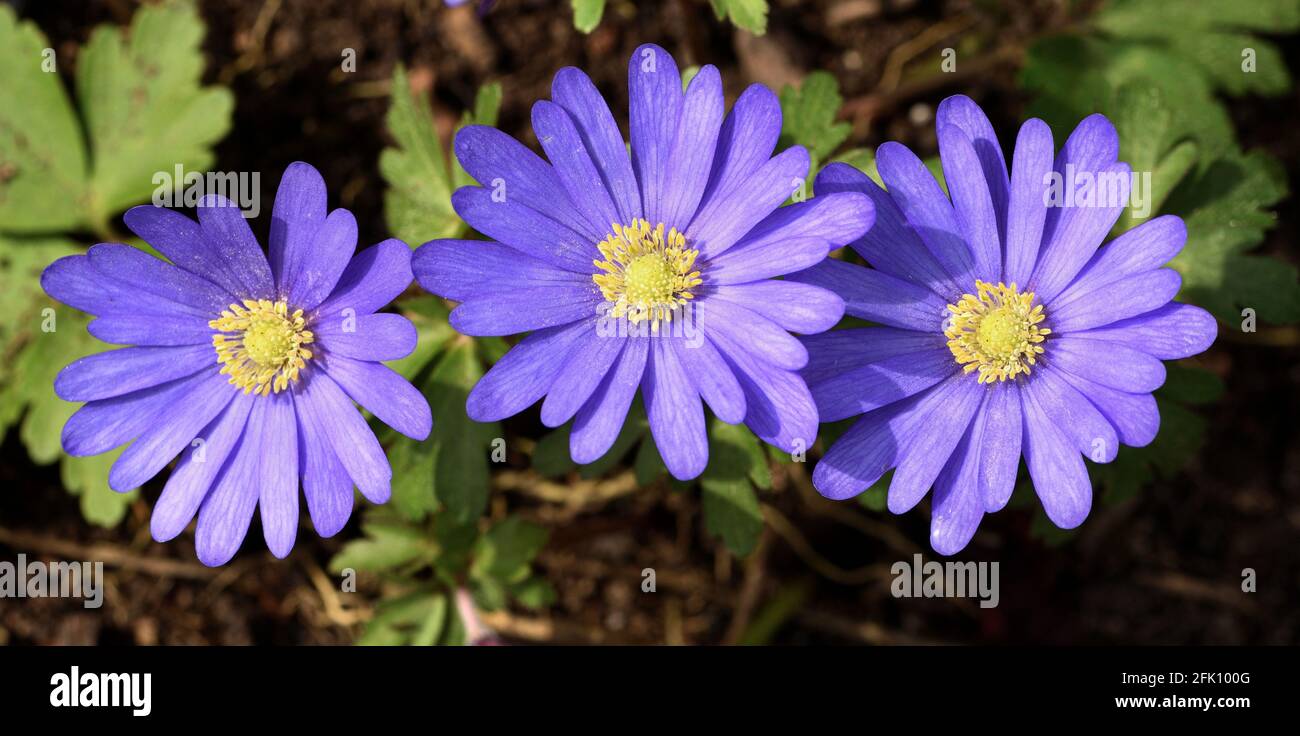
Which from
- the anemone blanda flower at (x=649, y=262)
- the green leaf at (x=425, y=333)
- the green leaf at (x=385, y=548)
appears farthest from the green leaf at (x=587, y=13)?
the green leaf at (x=385, y=548)

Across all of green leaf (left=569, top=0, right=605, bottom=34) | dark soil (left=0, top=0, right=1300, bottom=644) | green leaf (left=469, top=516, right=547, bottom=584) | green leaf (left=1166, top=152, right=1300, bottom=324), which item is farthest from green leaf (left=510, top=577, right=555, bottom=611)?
green leaf (left=1166, top=152, right=1300, bottom=324)

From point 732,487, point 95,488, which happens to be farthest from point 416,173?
point 95,488

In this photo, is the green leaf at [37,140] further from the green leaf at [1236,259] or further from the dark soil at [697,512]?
the green leaf at [1236,259]

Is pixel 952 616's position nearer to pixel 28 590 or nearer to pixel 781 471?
pixel 781 471

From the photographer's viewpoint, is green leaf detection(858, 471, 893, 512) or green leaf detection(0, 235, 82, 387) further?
green leaf detection(0, 235, 82, 387)

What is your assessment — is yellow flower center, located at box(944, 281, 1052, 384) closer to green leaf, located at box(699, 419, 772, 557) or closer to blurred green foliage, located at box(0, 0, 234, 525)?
green leaf, located at box(699, 419, 772, 557)

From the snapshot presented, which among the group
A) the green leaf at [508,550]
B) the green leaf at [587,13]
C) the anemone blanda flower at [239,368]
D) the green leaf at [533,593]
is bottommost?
the green leaf at [533,593]
